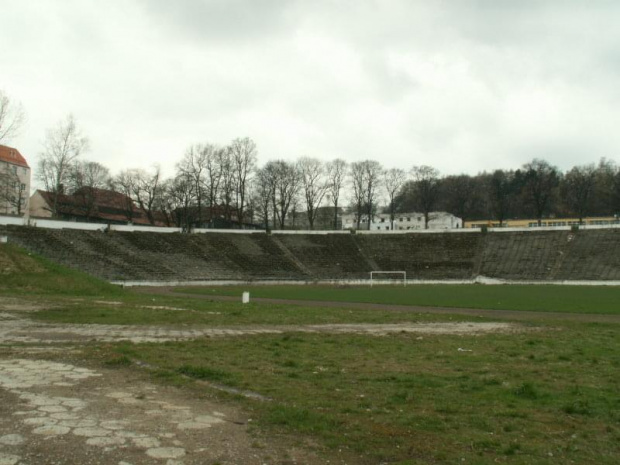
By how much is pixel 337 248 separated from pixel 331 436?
211ft

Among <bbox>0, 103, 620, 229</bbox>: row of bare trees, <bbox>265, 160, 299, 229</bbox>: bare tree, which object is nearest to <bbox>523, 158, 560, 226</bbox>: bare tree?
<bbox>0, 103, 620, 229</bbox>: row of bare trees

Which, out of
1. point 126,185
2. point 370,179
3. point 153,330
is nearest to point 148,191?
point 126,185

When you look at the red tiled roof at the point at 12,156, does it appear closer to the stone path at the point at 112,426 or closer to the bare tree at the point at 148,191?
the bare tree at the point at 148,191

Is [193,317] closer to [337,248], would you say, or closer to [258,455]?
[258,455]

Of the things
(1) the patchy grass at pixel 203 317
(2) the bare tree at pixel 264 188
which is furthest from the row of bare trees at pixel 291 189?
(1) the patchy grass at pixel 203 317

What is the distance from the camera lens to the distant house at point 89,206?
7700cm

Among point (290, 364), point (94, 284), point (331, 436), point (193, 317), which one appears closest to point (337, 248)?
point (94, 284)

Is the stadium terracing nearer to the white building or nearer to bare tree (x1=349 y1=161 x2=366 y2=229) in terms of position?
bare tree (x1=349 y1=161 x2=366 y2=229)

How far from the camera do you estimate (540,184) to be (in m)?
96.4

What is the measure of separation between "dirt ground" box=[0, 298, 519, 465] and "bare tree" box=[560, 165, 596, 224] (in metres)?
91.6

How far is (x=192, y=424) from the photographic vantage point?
6.27 m

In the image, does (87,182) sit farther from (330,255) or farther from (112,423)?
(112,423)

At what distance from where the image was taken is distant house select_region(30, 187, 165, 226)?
7700cm

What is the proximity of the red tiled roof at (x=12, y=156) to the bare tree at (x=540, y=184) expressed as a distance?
9309 centimetres
